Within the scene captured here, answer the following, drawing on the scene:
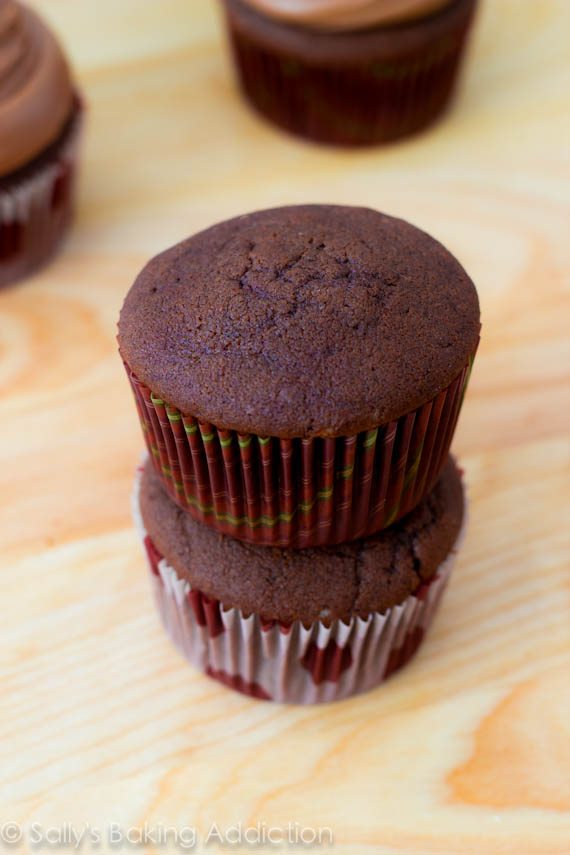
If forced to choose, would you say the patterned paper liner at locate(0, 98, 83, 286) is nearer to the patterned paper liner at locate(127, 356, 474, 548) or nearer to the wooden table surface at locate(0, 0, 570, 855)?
the wooden table surface at locate(0, 0, 570, 855)

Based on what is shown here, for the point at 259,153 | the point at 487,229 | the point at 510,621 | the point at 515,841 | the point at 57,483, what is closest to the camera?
the point at 515,841

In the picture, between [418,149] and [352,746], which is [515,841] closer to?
[352,746]

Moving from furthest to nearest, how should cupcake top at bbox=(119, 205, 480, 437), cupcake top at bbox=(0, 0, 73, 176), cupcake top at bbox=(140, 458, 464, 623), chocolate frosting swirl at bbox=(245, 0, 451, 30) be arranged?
chocolate frosting swirl at bbox=(245, 0, 451, 30) → cupcake top at bbox=(0, 0, 73, 176) → cupcake top at bbox=(140, 458, 464, 623) → cupcake top at bbox=(119, 205, 480, 437)

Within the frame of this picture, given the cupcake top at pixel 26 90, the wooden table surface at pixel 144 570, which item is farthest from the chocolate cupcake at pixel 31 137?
the wooden table surface at pixel 144 570

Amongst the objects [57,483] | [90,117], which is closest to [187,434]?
[57,483]

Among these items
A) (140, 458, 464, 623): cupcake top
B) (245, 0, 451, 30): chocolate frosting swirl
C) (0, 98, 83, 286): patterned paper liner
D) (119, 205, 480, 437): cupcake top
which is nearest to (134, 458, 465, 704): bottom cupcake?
(140, 458, 464, 623): cupcake top

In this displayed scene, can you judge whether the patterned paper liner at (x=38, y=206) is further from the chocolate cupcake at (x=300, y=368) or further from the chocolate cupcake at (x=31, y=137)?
the chocolate cupcake at (x=300, y=368)
